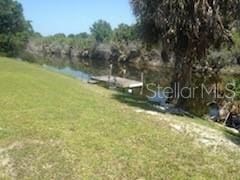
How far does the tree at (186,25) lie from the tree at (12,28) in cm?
4514

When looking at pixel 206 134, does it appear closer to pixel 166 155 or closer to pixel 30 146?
pixel 166 155

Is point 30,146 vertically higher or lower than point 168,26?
lower

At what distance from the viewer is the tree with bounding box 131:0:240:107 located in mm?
15258

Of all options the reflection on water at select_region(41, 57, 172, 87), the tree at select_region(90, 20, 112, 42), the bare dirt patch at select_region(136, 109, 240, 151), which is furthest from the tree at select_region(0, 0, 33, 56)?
the tree at select_region(90, 20, 112, 42)

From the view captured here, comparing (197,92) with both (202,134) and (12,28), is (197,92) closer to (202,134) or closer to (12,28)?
(202,134)

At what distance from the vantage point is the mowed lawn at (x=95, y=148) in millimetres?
8320

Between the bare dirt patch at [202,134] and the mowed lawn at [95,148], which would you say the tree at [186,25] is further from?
the mowed lawn at [95,148]

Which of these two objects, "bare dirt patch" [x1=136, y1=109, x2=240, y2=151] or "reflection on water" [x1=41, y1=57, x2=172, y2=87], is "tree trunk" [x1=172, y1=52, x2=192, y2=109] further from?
"reflection on water" [x1=41, y1=57, x2=172, y2=87]

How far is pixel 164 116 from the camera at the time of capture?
45.8ft

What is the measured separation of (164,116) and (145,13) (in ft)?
15.0

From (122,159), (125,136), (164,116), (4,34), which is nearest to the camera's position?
(122,159)

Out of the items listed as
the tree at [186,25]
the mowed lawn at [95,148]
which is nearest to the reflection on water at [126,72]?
the tree at [186,25]

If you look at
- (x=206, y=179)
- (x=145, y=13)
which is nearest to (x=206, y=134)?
(x=206, y=179)

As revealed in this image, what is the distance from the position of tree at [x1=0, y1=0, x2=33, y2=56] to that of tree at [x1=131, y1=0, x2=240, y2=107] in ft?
148
